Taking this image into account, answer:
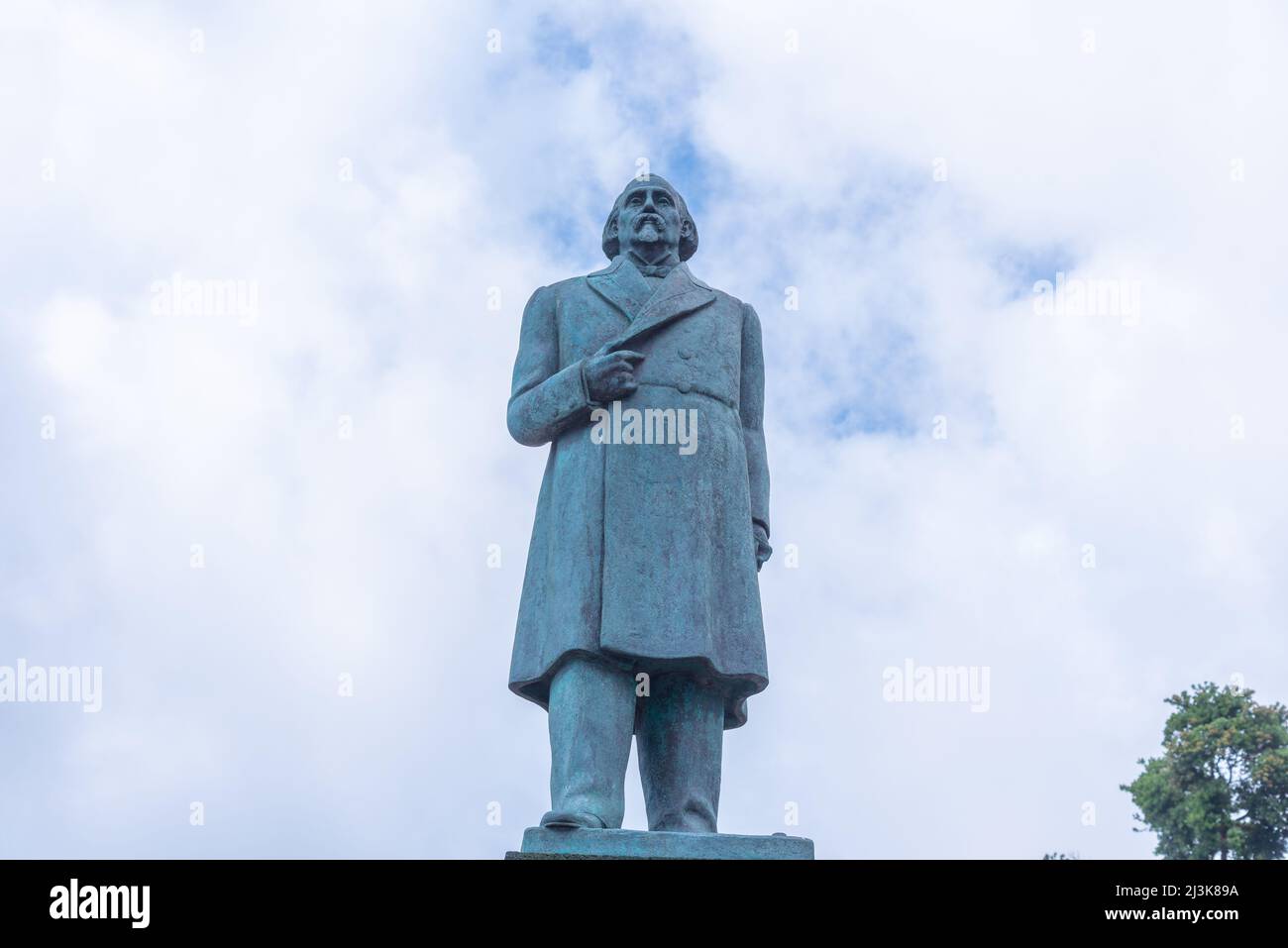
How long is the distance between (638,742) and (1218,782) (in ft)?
88.5

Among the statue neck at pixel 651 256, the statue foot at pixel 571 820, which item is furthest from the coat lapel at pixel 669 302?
the statue foot at pixel 571 820

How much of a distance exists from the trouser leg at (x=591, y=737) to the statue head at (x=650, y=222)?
279 cm

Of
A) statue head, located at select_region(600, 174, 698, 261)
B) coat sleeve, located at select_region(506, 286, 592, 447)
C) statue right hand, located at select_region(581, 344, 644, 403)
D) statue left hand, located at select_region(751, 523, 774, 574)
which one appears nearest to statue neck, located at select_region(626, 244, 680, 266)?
statue head, located at select_region(600, 174, 698, 261)

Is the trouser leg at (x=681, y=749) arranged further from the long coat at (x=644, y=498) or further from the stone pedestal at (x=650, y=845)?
the stone pedestal at (x=650, y=845)

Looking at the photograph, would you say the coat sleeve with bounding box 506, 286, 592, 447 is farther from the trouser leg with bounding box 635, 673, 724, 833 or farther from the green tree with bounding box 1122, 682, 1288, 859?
the green tree with bounding box 1122, 682, 1288, 859

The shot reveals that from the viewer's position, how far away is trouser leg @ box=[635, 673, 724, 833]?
9.19 metres

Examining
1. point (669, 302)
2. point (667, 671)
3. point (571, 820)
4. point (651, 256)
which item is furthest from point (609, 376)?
point (571, 820)

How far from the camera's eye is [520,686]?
9539 millimetres

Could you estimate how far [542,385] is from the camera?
984cm

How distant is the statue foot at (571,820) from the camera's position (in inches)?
336
